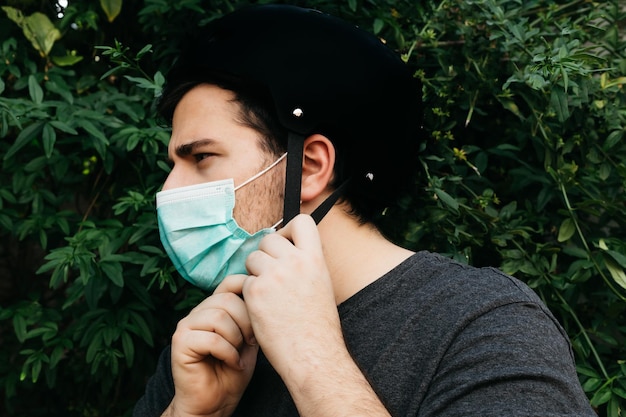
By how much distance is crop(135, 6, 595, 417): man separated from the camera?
1.48 m

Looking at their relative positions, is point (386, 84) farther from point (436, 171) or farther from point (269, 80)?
point (436, 171)

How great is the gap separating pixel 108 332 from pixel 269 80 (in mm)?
1061

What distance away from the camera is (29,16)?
2656mm

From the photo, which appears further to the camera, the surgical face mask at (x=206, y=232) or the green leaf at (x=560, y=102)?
the green leaf at (x=560, y=102)

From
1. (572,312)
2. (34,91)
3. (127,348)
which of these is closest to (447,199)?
(572,312)

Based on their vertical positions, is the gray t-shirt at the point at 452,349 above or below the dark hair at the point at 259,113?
below

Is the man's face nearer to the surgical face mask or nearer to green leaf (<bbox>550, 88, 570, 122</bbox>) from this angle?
the surgical face mask

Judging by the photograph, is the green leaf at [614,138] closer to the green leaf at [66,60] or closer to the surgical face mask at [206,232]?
the surgical face mask at [206,232]

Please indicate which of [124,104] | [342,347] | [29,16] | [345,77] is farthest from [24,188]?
[342,347]

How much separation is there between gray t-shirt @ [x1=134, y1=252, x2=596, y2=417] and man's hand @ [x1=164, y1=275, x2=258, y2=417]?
0.09 metres

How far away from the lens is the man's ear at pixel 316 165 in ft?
6.11

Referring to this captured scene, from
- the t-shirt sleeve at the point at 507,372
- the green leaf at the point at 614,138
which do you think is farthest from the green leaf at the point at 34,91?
the green leaf at the point at 614,138

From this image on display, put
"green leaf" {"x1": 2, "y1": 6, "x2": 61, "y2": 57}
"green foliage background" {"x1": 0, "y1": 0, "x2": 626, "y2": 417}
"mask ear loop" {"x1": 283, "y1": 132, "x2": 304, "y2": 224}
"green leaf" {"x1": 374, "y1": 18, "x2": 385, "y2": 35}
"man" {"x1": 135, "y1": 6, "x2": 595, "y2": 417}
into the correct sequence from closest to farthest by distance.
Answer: "man" {"x1": 135, "y1": 6, "x2": 595, "y2": 417} < "mask ear loop" {"x1": 283, "y1": 132, "x2": 304, "y2": 224} < "green foliage background" {"x1": 0, "y1": 0, "x2": 626, "y2": 417} < "green leaf" {"x1": 374, "y1": 18, "x2": 385, "y2": 35} < "green leaf" {"x1": 2, "y1": 6, "x2": 61, "y2": 57}

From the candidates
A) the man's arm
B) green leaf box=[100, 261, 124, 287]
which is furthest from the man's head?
green leaf box=[100, 261, 124, 287]
